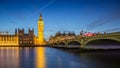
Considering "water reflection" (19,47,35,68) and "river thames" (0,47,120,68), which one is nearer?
"river thames" (0,47,120,68)

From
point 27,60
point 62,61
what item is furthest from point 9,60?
point 62,61

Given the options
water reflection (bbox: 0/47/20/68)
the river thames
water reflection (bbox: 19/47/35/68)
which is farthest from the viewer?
water reflection (bbox: 19/47/35/68)

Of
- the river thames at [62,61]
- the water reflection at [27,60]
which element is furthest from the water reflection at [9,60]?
the water reflection at [27,60]

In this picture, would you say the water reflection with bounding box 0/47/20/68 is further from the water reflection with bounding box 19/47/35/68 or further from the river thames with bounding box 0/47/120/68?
the water reflection with bounding box 19/47/35/68

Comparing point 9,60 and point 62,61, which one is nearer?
point 62,61

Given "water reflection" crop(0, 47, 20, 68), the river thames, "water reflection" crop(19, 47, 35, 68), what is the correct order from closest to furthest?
the river thames < "water reflection" crop(0, 47, 20, 68) < "water reflection" crop(19, 47, 35, 68)

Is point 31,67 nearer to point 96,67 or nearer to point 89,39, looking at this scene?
point 96,67

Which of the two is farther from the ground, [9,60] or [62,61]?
[9,60]

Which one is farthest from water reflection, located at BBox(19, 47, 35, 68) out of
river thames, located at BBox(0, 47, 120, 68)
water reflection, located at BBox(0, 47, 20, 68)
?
water reflection, located at BBox(0, 47, 20, 68)

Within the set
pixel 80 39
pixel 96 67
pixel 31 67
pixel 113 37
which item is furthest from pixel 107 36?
pixel 80 39

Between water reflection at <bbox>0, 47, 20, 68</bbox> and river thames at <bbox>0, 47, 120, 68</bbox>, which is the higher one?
water reflection at <bbox>0, 47, 20, 68</bbox>

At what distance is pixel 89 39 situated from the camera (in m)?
87.4

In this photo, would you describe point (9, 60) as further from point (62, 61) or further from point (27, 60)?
point (62, 61)

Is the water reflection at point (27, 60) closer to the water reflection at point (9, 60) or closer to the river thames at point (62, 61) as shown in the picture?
the river thames at point (62, 61)
